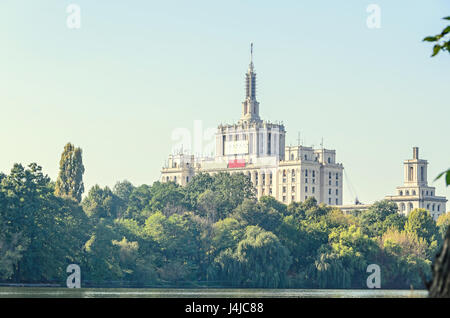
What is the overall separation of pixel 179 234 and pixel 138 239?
5.57m

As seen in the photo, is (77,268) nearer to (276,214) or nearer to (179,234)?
(179,234)

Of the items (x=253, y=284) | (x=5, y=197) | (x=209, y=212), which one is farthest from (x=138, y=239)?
(x=209, y=212)

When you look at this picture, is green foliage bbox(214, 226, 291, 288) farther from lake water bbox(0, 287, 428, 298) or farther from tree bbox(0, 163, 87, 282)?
lake water bbox(0, 287, 428, 298)

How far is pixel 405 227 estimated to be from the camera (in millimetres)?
115125

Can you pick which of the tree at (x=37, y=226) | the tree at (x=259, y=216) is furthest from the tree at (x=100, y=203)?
the tree at (x=37, y=226)

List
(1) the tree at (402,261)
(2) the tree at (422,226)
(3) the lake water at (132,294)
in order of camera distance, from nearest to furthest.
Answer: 1. (3) the lake water at (132,294)
2. (1) the tree at (402,261)
3. (2) the tree at (422,226)

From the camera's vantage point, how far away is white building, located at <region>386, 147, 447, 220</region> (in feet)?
641

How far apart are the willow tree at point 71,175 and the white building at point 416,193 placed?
93.9m

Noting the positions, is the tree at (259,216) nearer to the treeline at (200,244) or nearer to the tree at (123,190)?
the treeline at (200,244)

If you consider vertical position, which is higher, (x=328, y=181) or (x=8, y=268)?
(x=328, y=181)

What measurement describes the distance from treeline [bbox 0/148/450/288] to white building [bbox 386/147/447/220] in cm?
7155

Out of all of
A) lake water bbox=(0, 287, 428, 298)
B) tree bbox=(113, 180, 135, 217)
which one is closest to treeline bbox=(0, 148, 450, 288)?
lake water bbox=(0, 287, 428, 298)

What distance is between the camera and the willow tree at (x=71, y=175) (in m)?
112

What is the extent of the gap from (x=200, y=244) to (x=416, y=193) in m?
103
